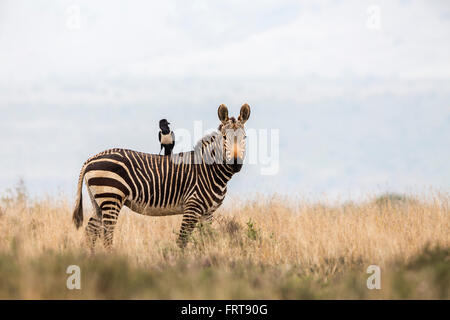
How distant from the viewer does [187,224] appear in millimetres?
10344

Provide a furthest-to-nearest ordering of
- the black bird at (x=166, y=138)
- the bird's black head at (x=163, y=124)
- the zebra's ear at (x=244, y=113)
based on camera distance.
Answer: the bird's black head at (x=163, y=124) → the black bird at (x=166, y=138) → the zebra's ear at (x=244, y=113)

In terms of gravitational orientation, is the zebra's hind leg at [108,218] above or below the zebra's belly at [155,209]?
below

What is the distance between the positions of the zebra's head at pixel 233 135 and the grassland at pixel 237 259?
5.00ft

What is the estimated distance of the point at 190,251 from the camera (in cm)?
1013

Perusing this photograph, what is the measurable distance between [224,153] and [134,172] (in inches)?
74.4

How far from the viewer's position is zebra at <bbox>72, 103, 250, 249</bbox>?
33.5 ft

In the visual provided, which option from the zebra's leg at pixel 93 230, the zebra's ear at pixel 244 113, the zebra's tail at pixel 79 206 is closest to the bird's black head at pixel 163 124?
the zebra's tail at pixel 79 206

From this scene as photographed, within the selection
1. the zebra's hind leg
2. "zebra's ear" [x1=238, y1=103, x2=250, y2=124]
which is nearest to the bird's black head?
"zebra's ear" [x1=238, y1=103, x2=250, y2=124]

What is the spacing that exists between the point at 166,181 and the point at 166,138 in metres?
1.72

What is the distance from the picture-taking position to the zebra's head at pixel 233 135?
988 centimetres

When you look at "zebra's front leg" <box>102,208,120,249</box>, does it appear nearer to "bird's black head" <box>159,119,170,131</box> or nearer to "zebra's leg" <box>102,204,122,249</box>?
"zebra's leg" <box>102,204,122,249</box>

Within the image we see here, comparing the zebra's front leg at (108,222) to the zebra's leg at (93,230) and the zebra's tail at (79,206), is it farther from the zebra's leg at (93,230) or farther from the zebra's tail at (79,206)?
the zebra's tail at (79,206)

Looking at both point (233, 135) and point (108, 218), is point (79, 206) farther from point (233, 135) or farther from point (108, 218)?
Answer: point (233, 135)

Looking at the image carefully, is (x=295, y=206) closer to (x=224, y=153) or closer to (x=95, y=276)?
(x=224, y=153)
